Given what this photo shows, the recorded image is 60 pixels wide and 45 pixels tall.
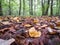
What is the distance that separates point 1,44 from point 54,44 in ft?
1.03

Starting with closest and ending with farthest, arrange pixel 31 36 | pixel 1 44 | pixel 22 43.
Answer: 1. pixel 1 44
2. pixel 22 43
3. pixel 31 36

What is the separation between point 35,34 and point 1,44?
34cm

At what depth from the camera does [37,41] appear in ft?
2.74

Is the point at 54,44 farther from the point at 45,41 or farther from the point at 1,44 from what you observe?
the point at 1,44

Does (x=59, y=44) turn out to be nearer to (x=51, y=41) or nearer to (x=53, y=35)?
(x=51, y=41)

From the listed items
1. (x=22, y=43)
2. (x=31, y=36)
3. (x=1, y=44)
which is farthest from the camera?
(x=31, y=36)

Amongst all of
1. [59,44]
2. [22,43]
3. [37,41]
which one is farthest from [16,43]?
[59,44]

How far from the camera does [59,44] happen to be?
2.60 feet

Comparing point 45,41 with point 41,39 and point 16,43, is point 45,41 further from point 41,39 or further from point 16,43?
point 16,43

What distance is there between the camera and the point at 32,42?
0.81 m

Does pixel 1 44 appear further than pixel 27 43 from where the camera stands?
No

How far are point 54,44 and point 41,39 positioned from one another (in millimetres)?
114

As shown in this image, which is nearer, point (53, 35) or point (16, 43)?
point (16, 43)

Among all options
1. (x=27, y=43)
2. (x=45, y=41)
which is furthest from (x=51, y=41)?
(x=27, y=43)
